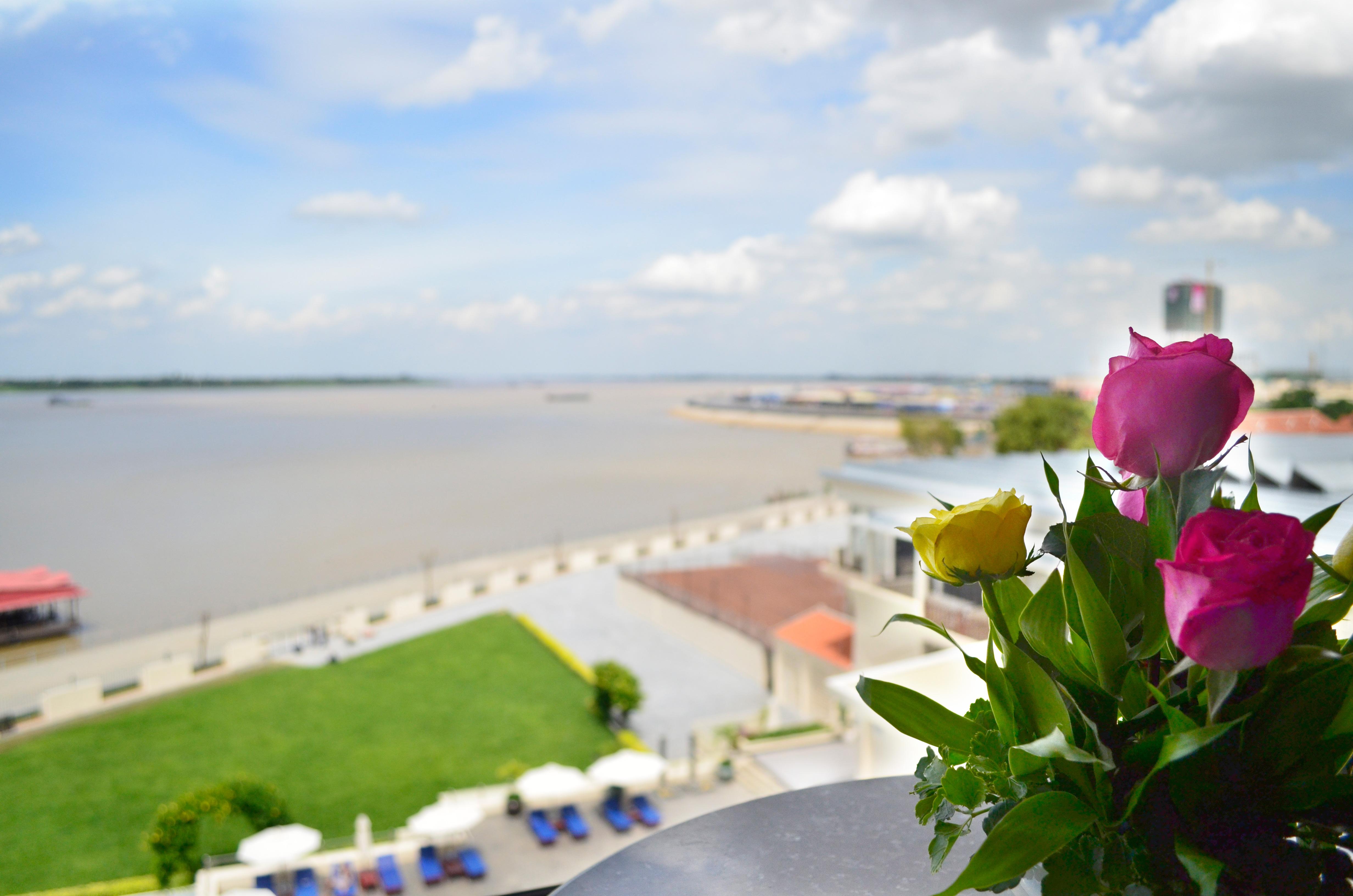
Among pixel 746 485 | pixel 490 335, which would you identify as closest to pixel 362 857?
pixel 490 335

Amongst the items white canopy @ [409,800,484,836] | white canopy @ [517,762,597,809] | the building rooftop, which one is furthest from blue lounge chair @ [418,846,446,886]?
the building rooftop

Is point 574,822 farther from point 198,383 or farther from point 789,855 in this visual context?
point 789,855

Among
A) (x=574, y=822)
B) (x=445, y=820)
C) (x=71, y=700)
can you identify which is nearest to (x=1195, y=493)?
(x=445, y=820)

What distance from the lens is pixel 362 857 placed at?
560 cm

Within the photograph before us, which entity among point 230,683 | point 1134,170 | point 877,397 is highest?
point 1134,170

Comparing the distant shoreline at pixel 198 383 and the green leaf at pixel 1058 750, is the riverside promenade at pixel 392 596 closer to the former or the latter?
the distant shoreline at pixel 198 383

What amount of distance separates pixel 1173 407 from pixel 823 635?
7724 millimetres

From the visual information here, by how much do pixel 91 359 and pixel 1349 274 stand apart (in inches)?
467

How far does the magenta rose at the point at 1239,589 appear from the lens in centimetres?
27

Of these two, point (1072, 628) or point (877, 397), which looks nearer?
point (1072, 628)

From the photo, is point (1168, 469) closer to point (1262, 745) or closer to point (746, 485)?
point (1262, 745)

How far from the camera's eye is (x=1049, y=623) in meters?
0.37

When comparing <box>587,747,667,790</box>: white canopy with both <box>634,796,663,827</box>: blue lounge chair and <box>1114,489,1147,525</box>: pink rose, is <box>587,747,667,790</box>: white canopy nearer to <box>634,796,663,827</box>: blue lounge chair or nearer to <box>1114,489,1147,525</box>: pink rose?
<box>634,796,663,827</box>: blue lounge chair

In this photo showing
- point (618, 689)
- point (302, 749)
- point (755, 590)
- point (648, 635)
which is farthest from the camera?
point (648, 635)
